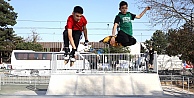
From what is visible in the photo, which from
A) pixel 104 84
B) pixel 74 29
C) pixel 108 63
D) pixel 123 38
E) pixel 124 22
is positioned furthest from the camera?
pixel 108 63

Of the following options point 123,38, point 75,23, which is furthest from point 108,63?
point 75,23

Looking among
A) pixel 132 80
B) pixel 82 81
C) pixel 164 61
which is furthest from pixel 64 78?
pixel 164 61

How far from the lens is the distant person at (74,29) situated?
20.0 ft

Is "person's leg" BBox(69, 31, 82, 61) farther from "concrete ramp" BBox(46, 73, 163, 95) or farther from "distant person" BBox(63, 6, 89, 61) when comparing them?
"concrete ramp" BBox(46, 73, 163, 95)

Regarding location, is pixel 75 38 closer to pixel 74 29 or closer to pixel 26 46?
pixel 74 29

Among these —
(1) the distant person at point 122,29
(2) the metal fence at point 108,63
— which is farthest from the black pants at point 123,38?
(2) the metal fence at point 108,63

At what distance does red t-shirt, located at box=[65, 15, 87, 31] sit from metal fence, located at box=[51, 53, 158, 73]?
8.95 m

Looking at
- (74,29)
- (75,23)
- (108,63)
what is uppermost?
(75,23)

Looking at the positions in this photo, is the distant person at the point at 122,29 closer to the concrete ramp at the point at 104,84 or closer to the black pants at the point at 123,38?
the black pants at the point at 123,38

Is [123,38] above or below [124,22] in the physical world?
below

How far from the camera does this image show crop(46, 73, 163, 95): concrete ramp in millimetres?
13312

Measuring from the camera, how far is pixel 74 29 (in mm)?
6445

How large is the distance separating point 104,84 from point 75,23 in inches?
307

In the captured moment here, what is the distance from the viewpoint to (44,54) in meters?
37.2
